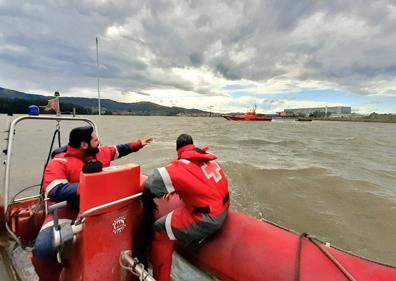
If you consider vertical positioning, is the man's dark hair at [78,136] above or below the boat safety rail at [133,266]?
above

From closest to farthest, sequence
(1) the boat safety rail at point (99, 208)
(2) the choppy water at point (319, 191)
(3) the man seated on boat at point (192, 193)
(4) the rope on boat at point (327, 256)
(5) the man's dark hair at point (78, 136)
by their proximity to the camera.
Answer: (4) the rope on boat at point (327, 256) → (1) the boat safety rail at point (99, 208) → (3) the man seated on boat at point (192, 193) → (5) the man's dark hair at point (78, 136) → (2) the choppy water at point (319, 191)

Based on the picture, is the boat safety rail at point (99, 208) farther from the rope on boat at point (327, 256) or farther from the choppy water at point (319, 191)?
the choppy water at point (319, 191)

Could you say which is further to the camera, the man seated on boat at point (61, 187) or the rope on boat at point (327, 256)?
the man seated on boat at point (61, 187)

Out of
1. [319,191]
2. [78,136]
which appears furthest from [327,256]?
[319,191]

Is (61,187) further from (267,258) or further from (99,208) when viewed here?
(267,258)

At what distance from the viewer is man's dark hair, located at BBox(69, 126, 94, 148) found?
2494 millimetres

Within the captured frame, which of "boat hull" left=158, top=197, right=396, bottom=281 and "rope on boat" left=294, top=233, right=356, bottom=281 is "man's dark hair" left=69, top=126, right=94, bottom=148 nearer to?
"boat hull" left=158, top=197, right=396, bottom=281

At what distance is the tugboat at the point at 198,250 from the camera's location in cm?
167

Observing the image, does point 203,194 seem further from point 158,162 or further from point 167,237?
point 158,162

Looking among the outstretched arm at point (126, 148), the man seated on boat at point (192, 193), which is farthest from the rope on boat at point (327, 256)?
the outstretched arm at point (126, 148)

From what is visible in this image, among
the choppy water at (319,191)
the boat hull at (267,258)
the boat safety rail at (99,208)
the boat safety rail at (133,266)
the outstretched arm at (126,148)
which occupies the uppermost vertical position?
the outstretched arm at (126,148)

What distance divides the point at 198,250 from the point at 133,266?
0.49m

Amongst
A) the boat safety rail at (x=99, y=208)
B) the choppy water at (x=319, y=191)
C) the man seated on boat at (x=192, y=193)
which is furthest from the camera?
the choppy water at (x=319, y=191)

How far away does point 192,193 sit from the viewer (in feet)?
6.13
